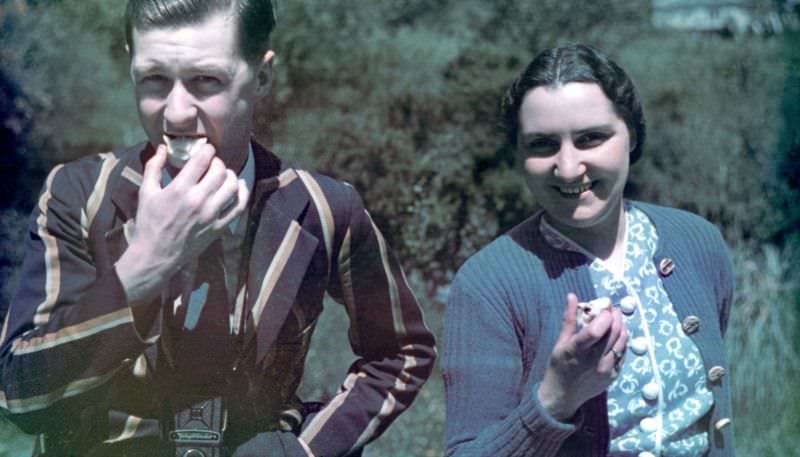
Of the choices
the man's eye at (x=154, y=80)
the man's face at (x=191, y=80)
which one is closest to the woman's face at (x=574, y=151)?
the man's face at (x=191, y=80)

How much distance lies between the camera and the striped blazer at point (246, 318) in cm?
206

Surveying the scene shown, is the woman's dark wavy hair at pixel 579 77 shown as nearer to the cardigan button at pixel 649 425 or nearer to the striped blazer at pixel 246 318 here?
the striped blazer at pixel 246 318

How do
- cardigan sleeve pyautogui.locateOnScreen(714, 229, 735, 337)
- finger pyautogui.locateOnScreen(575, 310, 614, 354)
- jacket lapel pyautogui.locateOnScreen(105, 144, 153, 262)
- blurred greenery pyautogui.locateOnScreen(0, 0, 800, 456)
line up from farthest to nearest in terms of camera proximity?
blurred greenery pyautogui.locateOnScreen(0, 0, 800, 456) < cardigan sleeve pyautogui.locateOnScreen(714, 229, 735, 337) < jacket lapel pyautogui.locateOnScreen(105, 144, 153, 262) < finger pyautogui.locateOnScreen(575, 310, 614, 354)

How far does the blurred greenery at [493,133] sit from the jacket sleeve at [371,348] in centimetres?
21

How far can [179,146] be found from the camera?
2.10 m

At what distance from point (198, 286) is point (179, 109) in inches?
13.0

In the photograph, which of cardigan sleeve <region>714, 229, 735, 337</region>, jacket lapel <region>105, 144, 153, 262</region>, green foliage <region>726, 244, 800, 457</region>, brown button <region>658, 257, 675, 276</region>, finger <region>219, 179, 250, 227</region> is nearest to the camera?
finger <region>219, 179, 250, 227</region>

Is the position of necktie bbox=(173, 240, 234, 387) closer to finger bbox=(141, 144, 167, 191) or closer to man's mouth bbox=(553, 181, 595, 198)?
finger bbox=(141, 144, 167, 191)

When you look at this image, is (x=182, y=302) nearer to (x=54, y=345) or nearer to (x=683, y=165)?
(x=54, y=345)

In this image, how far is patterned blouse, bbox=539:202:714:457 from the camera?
2.16 metres

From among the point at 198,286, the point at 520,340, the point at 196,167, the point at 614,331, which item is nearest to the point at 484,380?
the point at 520,340

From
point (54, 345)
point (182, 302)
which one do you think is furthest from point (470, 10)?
point (54, 345)

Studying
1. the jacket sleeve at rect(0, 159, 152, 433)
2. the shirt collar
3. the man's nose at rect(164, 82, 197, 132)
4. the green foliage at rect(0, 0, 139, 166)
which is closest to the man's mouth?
the shirt collar

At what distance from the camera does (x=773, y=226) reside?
9.84 feet
